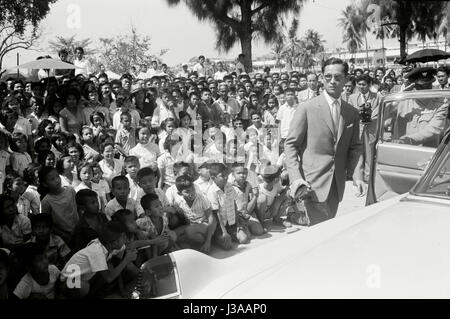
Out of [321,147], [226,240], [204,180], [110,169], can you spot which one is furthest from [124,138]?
[321,147]

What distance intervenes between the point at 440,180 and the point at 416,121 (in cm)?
254

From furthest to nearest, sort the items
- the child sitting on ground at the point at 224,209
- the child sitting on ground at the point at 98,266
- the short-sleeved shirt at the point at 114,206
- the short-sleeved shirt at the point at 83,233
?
1. the child sitting on ground at the point at 224,209
2. the short-sleeved shirt at the point at 114,206
3. the short-sleeved shirt at the point at 83,233
4. the child sitting on ground at the point at 98,266

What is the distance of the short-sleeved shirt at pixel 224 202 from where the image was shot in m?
6.05

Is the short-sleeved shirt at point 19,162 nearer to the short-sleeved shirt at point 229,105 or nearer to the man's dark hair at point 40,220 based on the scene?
the man's dark hair at point 40,220

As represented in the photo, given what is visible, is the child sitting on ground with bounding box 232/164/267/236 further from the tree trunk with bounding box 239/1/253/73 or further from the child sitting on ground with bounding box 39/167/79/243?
the tree trunk with bounding box 239/1/253/73

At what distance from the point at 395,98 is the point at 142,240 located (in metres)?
2.54

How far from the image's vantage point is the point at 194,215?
5824 mm

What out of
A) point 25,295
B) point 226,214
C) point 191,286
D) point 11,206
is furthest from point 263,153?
point 191,286

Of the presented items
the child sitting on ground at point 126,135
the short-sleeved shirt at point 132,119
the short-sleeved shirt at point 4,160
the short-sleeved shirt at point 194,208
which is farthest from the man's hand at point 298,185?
the short-sleeved shirt at point 132,119

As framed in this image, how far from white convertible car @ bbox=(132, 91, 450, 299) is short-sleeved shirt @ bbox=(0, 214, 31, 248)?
238cm

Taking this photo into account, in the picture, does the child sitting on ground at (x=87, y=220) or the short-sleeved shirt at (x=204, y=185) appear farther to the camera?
the short-sleeved shirt at (x=204, y=185)

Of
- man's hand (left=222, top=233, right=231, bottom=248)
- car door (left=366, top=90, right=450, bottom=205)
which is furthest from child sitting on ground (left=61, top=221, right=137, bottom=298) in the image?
car door (left=366, top=90, right=450, bottom=205)

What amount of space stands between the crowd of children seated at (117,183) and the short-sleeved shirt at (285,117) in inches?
0.9

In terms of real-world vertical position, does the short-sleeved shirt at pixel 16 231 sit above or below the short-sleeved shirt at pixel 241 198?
above
